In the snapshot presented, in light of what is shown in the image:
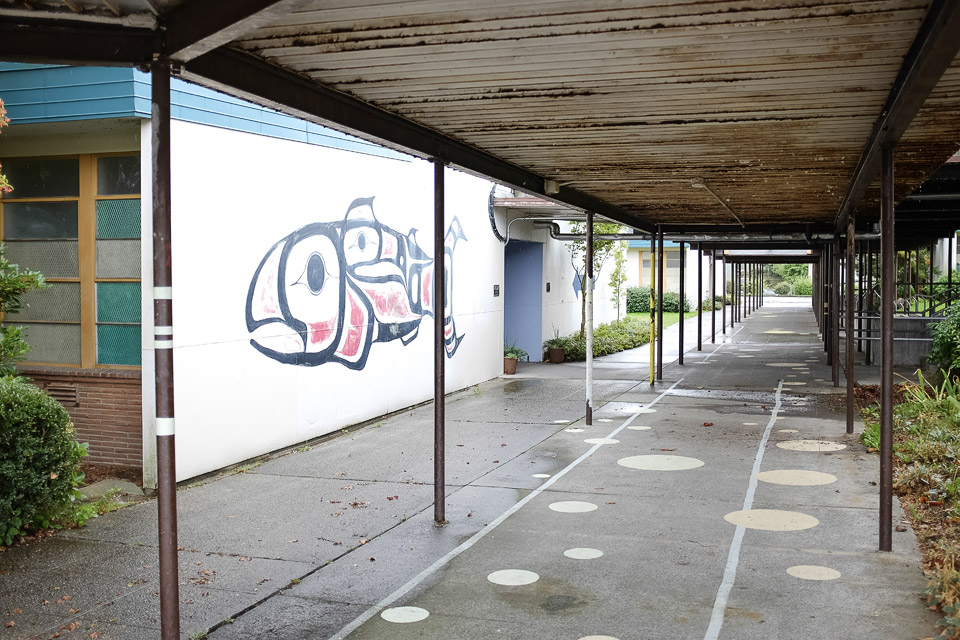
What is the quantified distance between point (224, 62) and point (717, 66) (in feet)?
8.39

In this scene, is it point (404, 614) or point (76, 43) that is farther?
point (404, 614)

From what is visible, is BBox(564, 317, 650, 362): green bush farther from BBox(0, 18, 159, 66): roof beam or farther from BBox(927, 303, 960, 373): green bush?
BBox(0, 18, 159, 66): roof beam

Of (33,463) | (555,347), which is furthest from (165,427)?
(555,347)

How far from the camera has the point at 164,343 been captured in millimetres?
3742

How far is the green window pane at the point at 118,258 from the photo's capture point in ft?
27.4

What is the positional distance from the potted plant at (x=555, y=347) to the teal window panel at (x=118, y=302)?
12290 mm

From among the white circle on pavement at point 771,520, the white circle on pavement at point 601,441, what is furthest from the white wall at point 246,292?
the white circle on pavement at point 771,520

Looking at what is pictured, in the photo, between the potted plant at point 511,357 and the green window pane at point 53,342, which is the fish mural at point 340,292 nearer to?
the green window pane at point 53,342

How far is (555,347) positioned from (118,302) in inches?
493

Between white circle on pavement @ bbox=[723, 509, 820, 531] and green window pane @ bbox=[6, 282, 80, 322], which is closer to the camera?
white circle on pavement @ bbox=[723, 509, 820, 531]

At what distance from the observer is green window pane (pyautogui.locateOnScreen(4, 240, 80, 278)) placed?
28.3ft

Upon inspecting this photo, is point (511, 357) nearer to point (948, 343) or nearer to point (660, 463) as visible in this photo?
point (948, 343)

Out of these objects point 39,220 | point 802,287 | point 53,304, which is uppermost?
point 39,220

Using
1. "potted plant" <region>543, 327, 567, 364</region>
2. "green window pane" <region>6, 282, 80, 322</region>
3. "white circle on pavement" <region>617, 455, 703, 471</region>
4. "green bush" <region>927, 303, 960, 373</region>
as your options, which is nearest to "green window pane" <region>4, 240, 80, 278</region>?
"green window pane" <region>6, 282, 80, 322</region>
